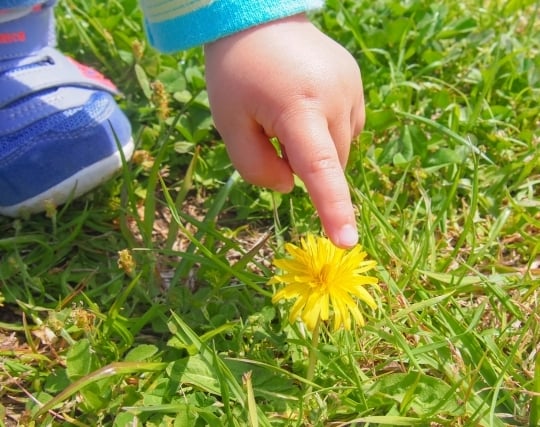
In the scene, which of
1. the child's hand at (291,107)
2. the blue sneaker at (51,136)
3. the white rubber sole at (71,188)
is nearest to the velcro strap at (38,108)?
the blue sneaker at (51,136)

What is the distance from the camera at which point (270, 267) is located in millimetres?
1272

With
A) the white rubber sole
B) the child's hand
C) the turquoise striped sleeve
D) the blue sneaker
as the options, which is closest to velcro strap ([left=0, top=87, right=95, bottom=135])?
the blue sneaker

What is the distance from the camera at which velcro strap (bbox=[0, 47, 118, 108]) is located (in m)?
1.38

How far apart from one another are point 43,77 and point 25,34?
146mm

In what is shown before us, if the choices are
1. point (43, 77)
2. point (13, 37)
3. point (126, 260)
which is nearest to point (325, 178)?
point (126, 260)

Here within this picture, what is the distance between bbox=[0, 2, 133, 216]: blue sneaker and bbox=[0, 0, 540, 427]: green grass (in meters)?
0.06

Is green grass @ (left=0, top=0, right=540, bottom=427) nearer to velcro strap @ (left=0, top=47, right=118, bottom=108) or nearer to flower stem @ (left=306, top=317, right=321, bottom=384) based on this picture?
flower stem @ (left=306, top=317, right=321, bottom=384)

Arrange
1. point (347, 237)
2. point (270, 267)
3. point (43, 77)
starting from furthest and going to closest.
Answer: point (43, 77) → point (270, 267) → point (347, 237)

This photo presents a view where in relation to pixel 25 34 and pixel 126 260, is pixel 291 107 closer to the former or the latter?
pixel 126 260

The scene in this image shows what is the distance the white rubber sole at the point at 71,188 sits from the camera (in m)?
1.34

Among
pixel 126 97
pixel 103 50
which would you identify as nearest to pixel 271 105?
pixel 126 97

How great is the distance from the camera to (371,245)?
3.95ft

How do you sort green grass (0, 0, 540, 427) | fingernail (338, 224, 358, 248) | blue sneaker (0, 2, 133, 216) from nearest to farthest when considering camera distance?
fingernail (338, 224, 358, 248)
green grass (0, 0, 540, 427)
blue sneaker (0, 2, 133, 216)

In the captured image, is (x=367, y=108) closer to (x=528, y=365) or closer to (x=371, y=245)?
(x=371, y=245)
